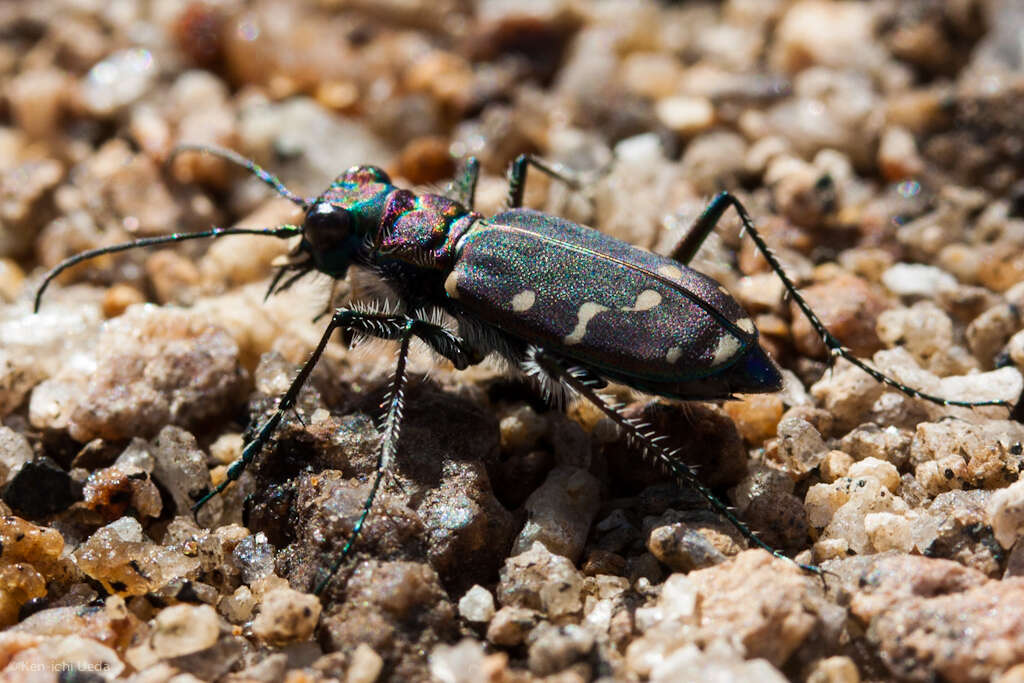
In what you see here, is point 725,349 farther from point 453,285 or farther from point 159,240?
point 159,240

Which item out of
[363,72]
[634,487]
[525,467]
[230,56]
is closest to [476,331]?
[525,467]

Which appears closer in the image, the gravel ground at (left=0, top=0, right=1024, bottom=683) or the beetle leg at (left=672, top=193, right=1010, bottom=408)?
the gravel ground at (left=0, top=0, right=1024, bottom=683)

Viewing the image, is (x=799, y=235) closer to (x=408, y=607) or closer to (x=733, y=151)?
(x=733, y=151)

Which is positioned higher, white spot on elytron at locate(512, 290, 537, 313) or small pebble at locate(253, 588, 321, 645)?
white spot on elytron at locate(512, 290, 537, 313)

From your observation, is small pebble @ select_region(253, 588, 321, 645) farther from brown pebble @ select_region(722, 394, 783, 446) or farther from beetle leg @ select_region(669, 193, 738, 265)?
beetle leg @ select_region(669, 193, 738, 265)

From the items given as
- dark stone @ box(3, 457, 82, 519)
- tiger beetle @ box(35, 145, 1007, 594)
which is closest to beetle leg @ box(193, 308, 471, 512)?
tiger beetle @ box(35, 145, 1007, 594)

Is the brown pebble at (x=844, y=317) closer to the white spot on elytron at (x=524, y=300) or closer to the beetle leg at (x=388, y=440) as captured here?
the white spot on elytron at (x=524, y=300)

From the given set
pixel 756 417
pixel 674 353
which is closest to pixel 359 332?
pixel 674 353
